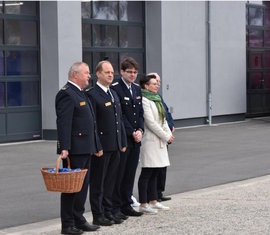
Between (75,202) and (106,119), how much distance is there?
1035mm

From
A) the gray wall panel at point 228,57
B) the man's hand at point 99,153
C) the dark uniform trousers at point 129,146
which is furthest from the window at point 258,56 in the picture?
the man's hand at point 99,153

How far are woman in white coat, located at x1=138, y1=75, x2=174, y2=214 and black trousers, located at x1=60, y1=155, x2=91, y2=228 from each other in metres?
1.33

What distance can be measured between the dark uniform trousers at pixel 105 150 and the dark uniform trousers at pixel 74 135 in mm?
377

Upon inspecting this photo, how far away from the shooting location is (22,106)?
731 inches

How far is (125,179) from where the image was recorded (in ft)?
29.8


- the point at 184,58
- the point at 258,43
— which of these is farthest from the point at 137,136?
the point at 258,43

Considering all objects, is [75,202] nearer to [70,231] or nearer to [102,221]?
[70,231]

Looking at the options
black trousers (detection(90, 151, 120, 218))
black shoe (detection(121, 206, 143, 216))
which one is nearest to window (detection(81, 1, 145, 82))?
black shoe (detection(121, 206, 143, 216))

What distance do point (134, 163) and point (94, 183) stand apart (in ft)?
2.69

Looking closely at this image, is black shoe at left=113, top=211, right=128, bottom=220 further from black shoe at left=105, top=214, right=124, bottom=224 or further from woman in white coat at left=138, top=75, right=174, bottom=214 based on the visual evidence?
woman in white coat at left=138, top=75, right=174, bottom=214

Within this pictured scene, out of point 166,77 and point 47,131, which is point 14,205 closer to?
point 47,131

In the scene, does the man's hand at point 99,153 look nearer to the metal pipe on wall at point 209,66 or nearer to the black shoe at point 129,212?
the black shoe at point 129,212

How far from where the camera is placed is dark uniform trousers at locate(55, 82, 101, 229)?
307 inches

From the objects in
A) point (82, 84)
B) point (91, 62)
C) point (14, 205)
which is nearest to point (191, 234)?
point (82, 84)
